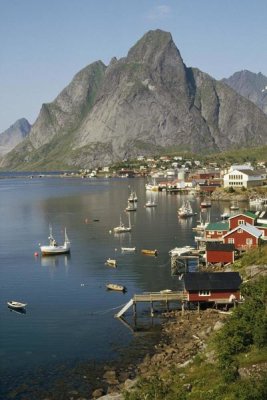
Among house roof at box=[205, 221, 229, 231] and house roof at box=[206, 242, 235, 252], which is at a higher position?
house roof at box=[205, 221, 229, 231]

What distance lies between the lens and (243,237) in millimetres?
66938

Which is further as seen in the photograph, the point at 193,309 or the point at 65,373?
the point at 193,309

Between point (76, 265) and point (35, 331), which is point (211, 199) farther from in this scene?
point (35, 331)

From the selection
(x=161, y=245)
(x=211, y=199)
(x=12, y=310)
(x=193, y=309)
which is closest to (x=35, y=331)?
(x=12, y=310)

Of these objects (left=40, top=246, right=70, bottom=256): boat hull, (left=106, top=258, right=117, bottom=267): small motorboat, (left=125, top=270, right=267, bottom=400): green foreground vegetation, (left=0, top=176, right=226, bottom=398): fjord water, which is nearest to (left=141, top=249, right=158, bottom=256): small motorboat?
(left=0, top=176, right=226, bottom=398): fjord water

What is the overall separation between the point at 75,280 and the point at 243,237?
782 inches

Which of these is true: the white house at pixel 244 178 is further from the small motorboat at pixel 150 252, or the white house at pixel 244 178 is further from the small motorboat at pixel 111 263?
the small motorboat at pixel 111 263

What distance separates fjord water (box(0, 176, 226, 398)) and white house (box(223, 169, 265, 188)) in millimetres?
40608

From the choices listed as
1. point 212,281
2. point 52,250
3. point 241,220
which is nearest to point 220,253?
point 241,220

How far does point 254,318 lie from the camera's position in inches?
1371

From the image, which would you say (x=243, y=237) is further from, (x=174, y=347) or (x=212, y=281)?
(x=174, y=347)

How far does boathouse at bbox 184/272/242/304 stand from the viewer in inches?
1882

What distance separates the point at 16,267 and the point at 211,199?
91487 mm

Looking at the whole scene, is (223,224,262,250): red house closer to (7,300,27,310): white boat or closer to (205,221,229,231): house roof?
(205,221,229,231): house roof
